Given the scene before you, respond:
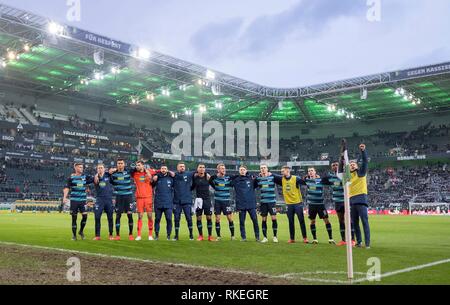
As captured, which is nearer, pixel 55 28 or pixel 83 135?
pixel 55 28

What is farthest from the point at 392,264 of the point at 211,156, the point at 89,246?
the point at 211,156

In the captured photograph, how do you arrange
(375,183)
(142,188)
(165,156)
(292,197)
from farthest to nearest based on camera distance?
(375,183)
(165,156)
(142,188)
(292,197)

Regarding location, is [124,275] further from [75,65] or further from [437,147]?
[437,147]

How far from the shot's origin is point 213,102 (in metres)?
56.4

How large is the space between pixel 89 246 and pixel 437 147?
56.0 m

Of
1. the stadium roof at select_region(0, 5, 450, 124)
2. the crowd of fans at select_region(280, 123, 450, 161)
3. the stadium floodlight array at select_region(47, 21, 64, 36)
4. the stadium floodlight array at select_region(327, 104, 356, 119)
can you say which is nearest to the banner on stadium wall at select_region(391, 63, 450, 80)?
the stadium roof at select_region(0, 5, 450, 124)

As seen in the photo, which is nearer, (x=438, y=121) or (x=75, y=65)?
(x=75, y=65)

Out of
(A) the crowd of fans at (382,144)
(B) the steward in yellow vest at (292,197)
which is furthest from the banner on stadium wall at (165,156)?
(B) the steward in yellow vest at (292,197)

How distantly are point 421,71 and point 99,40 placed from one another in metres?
29.8

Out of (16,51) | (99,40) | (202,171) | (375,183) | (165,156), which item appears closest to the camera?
(202,171)

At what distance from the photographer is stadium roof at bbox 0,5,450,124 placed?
117 ft

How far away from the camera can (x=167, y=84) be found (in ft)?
160

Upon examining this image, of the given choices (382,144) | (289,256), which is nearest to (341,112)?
(382,144)

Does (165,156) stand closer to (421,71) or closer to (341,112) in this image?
(341,112)
